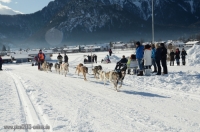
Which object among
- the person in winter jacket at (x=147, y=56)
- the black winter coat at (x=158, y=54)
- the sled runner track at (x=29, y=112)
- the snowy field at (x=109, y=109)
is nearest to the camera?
the snowy field at (x=109, y=109)

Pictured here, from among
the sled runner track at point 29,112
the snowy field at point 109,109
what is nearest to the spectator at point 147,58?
the snowy field at point 109,109

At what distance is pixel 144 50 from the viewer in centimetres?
1350

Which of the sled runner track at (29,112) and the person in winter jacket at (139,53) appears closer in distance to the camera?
the sled runner track at (29,112)

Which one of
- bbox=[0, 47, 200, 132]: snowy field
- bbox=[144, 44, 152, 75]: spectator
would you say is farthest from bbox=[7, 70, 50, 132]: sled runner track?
bbox=[144, 44, 152, 75]: spectator

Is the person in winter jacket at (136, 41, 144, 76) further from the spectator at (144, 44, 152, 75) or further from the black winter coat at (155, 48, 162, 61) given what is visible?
the black winter coat at (155, 48, 162, 61)

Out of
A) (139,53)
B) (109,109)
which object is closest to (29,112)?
(109,109)

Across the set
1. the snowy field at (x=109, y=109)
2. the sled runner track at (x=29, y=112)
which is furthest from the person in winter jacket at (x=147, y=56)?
the sled runner track at (x=29, y=112)

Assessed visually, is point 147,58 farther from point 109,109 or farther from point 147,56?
point 109,109

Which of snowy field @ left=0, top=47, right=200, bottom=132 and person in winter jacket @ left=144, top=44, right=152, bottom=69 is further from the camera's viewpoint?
person in winter jacket @ left=144, top=44, right=152, bottom=69

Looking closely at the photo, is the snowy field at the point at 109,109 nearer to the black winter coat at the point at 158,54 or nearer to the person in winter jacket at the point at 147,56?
the black winter coat at the point at 158,54

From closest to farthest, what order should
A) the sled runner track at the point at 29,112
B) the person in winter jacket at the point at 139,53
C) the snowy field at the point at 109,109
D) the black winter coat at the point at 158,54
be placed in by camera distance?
the snowy field at the point at 109,109, the sled runner track at the point at 29,112, the person in winter jacket at the point at 139,53, the black winter coat at the point at 158,54

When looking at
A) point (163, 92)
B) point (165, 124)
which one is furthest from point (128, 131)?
point (163, 92)

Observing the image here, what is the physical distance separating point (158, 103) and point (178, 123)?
6.00 feet

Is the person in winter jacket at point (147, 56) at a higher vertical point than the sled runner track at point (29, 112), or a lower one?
higher
